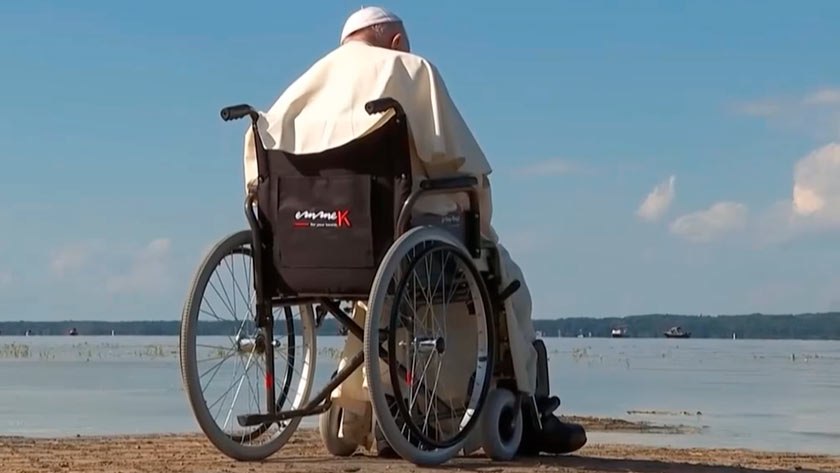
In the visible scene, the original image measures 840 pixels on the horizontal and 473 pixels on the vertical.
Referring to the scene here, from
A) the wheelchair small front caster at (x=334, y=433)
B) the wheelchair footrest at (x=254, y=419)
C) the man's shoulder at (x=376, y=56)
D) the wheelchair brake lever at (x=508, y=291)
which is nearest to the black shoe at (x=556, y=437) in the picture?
the wheelchair brake lever at (x=508, y=291)

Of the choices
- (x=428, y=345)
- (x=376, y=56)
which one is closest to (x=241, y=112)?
(x=376, y=56)

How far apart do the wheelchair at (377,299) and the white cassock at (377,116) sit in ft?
0.19

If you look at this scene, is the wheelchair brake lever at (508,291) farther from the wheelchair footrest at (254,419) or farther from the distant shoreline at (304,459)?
the wheelchair footrest at (254,419)

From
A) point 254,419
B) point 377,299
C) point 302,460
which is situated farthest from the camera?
point 302,460

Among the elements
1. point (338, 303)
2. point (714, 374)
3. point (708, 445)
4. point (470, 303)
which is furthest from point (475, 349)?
point (714, 374)

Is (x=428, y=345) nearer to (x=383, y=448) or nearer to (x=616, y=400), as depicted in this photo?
(x=383, y=448)

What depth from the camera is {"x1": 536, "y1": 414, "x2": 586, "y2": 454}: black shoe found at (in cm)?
630

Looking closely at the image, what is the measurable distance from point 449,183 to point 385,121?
0.34 m

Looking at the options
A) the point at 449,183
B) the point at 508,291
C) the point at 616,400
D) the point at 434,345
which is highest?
the point at 449,183

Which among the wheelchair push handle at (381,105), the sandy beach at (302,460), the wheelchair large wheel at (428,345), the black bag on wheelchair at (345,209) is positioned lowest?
the sandy beach at (302,460)

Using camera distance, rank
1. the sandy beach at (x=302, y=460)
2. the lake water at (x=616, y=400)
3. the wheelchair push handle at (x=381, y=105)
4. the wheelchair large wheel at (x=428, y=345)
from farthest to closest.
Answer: the lake water at (x=616, y=400) < the sandy beach at (x=302, y=460) < the wheelchair push handle at (x=381, y=105) < the wheelchair large wheel at (x=428, y=345)

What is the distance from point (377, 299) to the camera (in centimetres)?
529

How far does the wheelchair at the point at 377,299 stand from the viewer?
5539mm

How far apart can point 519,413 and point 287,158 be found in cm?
141
